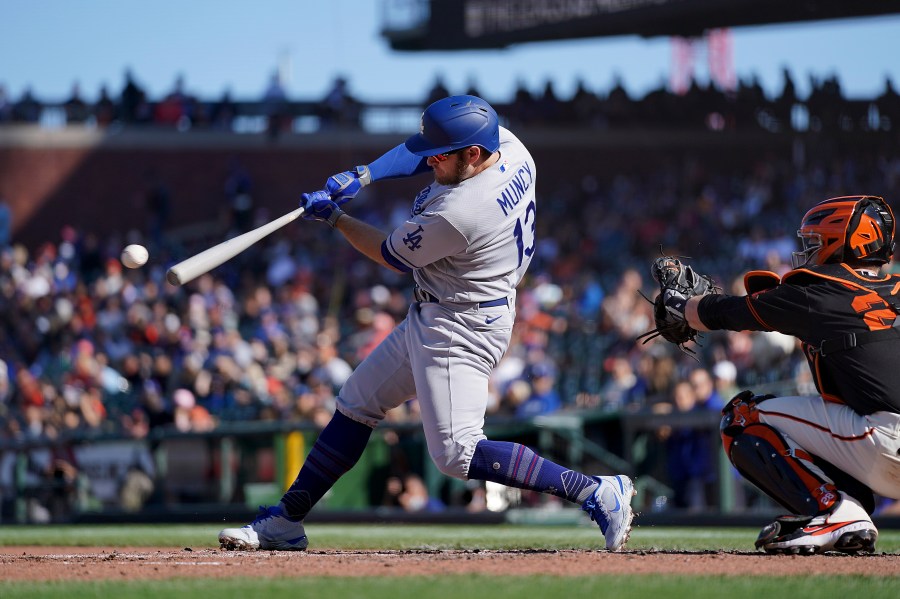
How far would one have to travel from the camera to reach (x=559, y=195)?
82.4ft

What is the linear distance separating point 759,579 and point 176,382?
37.7 feet

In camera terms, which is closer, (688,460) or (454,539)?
(454,539)

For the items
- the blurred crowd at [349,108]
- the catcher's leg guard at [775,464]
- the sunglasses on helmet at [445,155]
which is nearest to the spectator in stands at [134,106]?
the blurred crowd at [349,108]

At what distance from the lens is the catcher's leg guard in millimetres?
5035

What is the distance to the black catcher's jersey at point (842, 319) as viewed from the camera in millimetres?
4941

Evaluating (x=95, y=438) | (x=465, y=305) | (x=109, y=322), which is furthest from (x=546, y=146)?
(x=465, y=305)

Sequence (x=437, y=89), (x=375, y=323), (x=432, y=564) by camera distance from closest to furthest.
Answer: (x=432, y=564) → (x=375, y=323) → (x=437, y=89)

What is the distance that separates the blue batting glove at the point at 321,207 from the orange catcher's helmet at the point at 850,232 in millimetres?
1913

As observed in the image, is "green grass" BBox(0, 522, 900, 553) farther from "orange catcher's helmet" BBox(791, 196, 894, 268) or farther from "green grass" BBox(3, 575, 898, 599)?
"green grass" BBox(3, 575, 898, 599)

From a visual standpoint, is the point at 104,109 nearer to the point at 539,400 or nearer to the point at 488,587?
the point at 539,400

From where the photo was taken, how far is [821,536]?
4945mm

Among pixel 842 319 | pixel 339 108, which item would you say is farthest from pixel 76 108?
pixel 842 319

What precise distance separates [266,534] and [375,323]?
9007mm

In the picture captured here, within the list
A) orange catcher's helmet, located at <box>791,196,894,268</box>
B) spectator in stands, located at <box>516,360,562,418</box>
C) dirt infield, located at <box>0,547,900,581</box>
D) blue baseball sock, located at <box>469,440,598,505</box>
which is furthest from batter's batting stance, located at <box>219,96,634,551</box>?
spectator in stands, located at <box>516,360,562,418</box>
